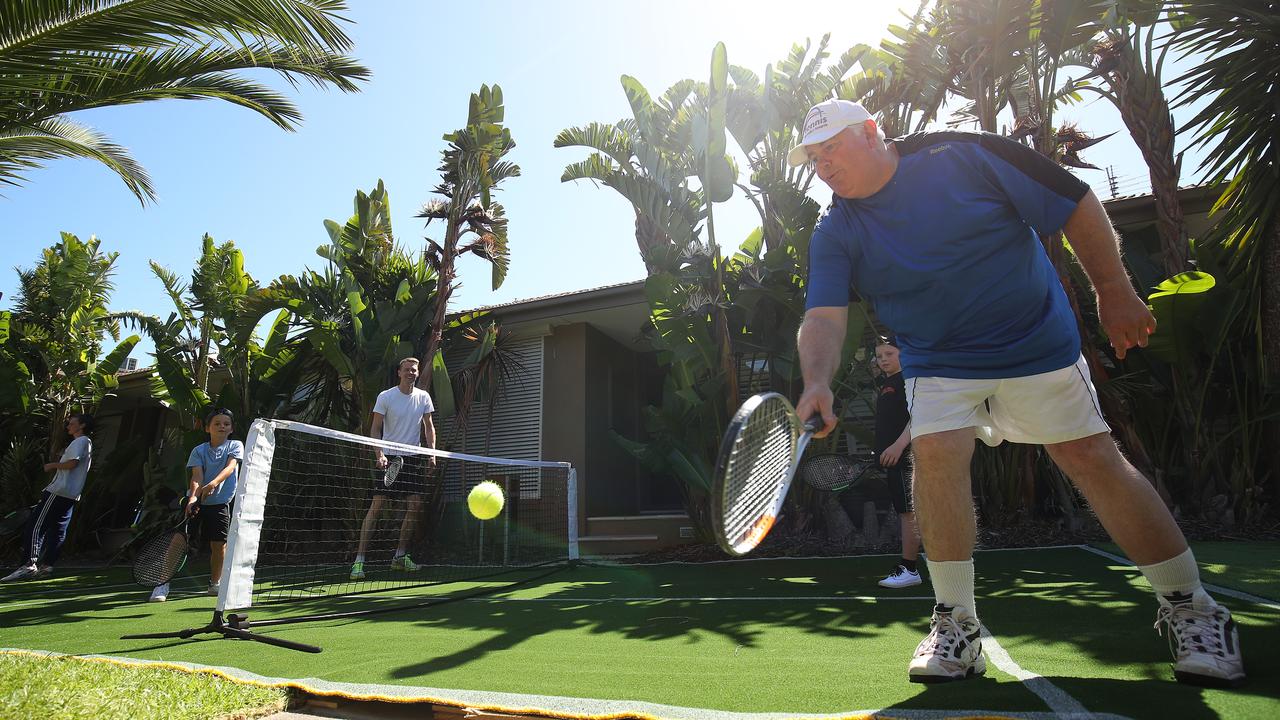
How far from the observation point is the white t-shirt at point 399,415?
7.48m

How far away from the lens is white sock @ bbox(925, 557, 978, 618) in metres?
2.35

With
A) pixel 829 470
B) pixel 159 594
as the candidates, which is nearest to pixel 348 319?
pixel 159 594

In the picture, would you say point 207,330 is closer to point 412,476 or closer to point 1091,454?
point 412,476

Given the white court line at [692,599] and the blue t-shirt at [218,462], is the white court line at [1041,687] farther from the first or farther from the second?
the blue t-shirt at [218,462]

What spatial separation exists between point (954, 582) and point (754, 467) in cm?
87

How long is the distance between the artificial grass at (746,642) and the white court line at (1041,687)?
0.04m

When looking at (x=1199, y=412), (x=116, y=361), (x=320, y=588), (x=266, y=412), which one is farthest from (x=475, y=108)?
(x=1199, y=412)

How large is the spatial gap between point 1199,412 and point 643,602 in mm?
6317

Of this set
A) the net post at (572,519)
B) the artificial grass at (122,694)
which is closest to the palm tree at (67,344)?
the net post at (572,519)

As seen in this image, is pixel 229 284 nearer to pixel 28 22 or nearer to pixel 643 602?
pixel 28 22

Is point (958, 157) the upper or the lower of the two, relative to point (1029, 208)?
upper

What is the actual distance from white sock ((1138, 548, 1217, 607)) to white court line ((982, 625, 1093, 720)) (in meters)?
0.48

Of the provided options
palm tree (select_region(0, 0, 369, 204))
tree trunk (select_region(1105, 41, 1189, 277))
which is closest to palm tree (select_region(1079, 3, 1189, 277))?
tree trunk (select_region(1105, 41, 1189, 277))

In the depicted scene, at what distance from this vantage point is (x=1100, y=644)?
2738 mm
